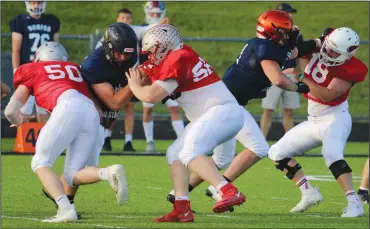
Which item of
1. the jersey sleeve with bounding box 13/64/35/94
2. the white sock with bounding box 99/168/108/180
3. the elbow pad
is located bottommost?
the white sock with bounding box 99/168/108/180

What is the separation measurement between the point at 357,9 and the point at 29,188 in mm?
Result: 16419

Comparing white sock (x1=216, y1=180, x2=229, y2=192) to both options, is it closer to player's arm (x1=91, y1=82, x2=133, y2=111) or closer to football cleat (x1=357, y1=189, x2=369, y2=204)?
player's arm (x1=91, y1=82, x2=133, y2=111)

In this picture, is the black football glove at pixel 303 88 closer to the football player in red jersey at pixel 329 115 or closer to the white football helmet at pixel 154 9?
the football player in red jersey at pixel 329 115

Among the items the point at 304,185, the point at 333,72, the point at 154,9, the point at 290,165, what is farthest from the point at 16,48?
the point at 333,72

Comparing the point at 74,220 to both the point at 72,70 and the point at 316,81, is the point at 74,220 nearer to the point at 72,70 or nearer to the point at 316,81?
the point at 72,70

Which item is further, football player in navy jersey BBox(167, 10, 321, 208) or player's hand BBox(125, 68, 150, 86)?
football player in navy jersey BBox(167, 10, 321, 208)

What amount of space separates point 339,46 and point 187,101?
154 centimetres

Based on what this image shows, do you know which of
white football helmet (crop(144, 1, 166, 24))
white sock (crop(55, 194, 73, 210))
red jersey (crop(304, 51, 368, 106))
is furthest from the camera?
white football helmet (crop(144, 1, 166, 24))

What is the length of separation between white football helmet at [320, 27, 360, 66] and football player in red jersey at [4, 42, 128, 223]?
2.04m

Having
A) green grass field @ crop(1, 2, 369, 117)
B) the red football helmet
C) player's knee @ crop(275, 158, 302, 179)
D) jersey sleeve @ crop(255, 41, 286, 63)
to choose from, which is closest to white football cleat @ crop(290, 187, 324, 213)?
player's knee @ crop(275, 158, 302, 179)

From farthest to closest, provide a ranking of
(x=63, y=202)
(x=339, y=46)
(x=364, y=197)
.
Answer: (x=364, y=197) < (x=339, y=46) < (x=63, y=202)

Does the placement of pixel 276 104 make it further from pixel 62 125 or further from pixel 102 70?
pixel 62 125

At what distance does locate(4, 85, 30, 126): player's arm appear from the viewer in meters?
8.39

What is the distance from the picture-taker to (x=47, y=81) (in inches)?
336
